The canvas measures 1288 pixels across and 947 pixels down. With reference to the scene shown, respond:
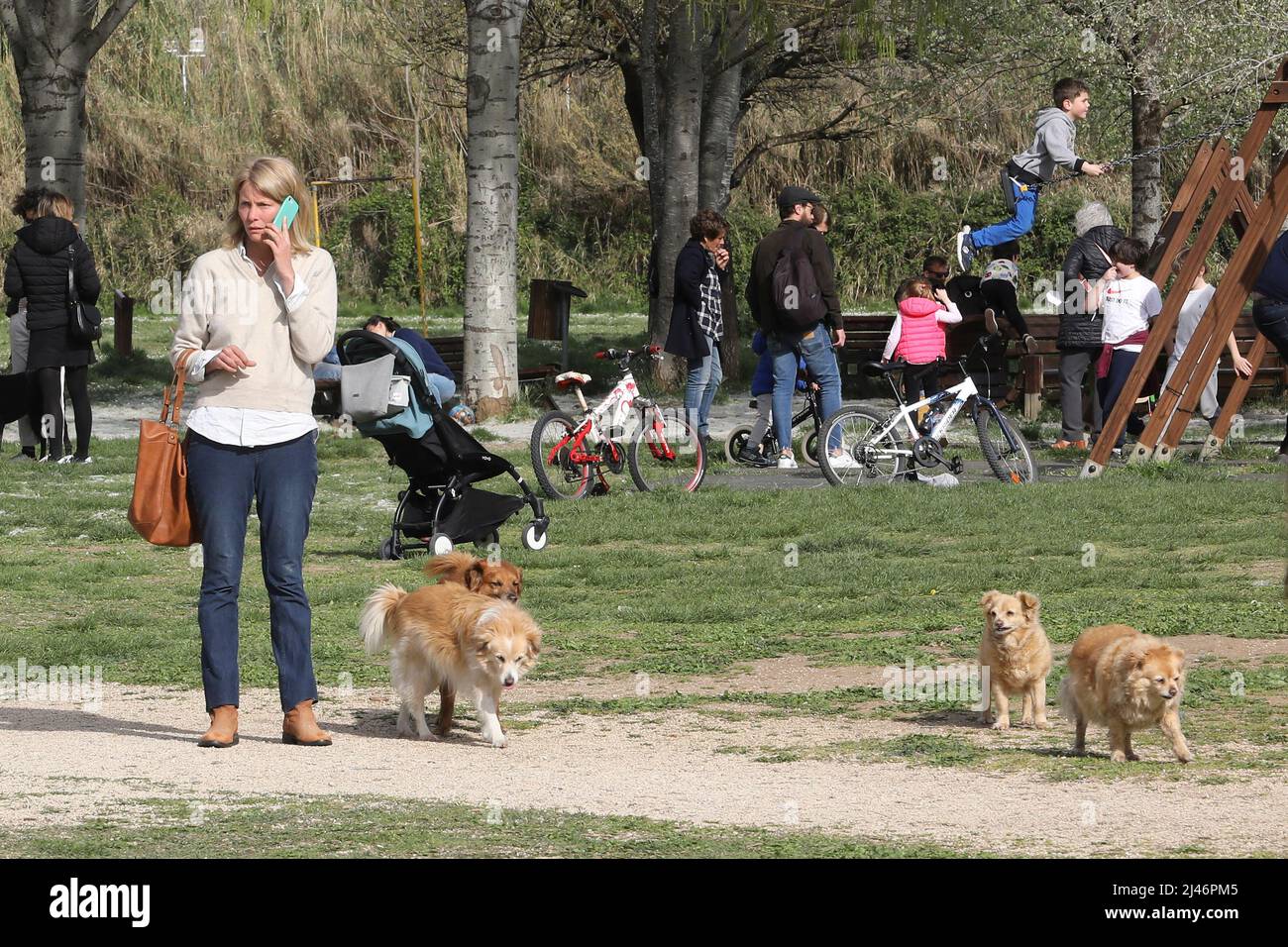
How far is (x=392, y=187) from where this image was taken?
126 ft

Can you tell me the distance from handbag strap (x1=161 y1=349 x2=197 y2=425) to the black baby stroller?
13.0 ft

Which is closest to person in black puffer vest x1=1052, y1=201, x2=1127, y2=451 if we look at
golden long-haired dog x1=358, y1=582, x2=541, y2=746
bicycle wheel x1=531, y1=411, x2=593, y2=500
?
bicycle wheel x1=531, y1=411, x2=593, y2=500

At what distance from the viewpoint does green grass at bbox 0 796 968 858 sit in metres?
5.53

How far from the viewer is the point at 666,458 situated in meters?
15.9

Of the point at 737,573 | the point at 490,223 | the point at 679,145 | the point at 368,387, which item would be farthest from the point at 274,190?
the point at 679,145

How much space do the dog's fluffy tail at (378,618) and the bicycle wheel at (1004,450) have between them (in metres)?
7.80

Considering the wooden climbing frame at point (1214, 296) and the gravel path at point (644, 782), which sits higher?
the wooden climbing frame at point (1214, 296)

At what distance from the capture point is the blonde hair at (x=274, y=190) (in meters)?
7.40

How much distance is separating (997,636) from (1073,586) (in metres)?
3.14

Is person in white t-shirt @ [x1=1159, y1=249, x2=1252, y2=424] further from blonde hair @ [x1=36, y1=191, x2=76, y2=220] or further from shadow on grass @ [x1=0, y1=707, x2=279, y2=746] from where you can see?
shadow on grass @ [x1=0, y1=707, x2=279, y2=746]

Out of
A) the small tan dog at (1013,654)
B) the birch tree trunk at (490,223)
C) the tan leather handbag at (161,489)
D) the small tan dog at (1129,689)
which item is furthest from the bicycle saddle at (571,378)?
the small tan dog at (1129,689)

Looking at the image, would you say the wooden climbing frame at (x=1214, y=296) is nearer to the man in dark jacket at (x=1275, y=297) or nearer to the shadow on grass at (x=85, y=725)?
the man in dark jacket at (x=1275, y=297)

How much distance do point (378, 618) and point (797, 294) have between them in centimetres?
824

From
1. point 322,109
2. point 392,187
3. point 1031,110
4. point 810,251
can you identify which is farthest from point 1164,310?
point 322,109
